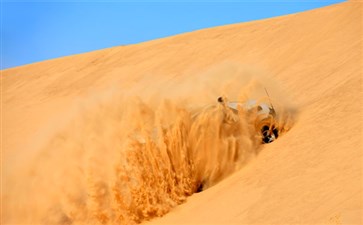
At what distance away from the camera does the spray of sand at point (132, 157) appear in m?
7.61

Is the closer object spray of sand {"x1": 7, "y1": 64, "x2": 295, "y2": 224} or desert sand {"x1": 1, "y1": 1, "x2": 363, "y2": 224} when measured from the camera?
desert sand {"x1": 1, "y1": 1, "x2": 363, "y2": 224}

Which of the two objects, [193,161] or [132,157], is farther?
[193,161]

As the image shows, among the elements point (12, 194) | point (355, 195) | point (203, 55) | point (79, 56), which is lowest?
point (355, 195)

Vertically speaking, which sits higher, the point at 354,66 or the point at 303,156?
the point at 354,66

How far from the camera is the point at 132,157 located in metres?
7.80

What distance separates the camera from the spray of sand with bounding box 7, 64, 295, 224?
761 centimetres

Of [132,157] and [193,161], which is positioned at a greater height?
[132,157]

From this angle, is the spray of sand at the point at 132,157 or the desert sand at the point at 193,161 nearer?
the desert sand at the point at 193,161

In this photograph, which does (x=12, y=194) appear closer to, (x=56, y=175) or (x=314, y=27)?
(x=56, y=175)

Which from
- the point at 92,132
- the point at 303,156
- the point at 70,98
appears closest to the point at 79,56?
the point at 70,98

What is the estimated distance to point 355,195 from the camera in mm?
5512

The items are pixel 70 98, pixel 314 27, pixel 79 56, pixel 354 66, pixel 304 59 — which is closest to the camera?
pixel 354 66

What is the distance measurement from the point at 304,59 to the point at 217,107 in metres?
7.22

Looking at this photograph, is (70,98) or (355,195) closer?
(355,195)
